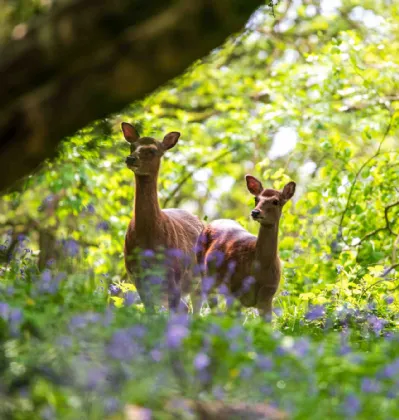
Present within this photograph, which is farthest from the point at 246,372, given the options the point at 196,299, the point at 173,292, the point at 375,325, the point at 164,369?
the point at 196,299

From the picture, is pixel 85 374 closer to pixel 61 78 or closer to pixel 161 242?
pixel 61 78

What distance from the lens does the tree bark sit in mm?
4164

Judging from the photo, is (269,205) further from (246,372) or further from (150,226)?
(246,372)

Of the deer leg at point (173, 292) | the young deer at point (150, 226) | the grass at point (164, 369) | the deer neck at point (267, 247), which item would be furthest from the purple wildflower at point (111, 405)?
the deer neck at point (267, 247)

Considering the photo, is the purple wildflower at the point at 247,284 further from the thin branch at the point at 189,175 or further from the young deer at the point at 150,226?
the thin branch at the point at 189,175

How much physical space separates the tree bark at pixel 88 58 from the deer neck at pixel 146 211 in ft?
10.9

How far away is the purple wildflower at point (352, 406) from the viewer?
3570mm

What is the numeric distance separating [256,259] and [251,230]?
4.38m

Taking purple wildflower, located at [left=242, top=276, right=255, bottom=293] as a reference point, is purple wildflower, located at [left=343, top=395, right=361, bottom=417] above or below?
below

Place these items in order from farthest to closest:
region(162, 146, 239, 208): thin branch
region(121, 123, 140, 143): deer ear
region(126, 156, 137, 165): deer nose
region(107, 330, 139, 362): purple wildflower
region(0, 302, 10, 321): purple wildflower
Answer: region(162, 146, 239, 208): thin branch, region(121, 123, 140, 143): deer ear, region(126, 156, 137, 165): deer nose, region(0, 302, 10, 321): purple wildflower, region(107, 330, 139, 362): purple wildflower

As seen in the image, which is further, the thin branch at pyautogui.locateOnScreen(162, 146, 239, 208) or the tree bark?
the thin branch at pyautogui.locateOnScreen(162, 146, 239, 208)

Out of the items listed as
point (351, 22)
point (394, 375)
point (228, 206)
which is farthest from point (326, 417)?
point (228, 206)

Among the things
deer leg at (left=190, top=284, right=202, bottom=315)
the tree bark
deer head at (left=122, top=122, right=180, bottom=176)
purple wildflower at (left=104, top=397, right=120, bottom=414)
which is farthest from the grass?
deer leg at (left=190, top=284, right=202, bottom=315)

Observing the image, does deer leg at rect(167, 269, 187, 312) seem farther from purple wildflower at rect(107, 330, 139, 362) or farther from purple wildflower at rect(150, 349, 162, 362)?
purple wildflower at rect(107, 330, 139, 362)
